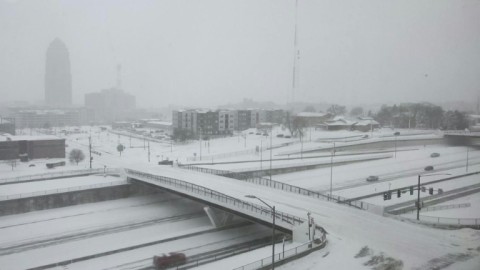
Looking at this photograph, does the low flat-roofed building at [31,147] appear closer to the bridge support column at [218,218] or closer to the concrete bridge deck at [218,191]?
the concrete bridge deck at [218,191]

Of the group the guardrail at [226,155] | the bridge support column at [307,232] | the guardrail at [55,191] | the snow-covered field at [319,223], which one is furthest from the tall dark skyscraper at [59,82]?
the bridge support column at [307,232]

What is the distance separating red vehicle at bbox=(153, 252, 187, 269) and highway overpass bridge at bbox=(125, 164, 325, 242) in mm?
2491

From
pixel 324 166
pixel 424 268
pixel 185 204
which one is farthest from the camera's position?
pixel 324 166

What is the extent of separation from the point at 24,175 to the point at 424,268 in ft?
63.9

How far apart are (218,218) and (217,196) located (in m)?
1.02

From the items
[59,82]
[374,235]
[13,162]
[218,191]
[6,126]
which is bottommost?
[13,162]

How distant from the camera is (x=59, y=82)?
6594cm

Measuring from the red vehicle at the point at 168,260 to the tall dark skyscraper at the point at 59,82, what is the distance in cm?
5051

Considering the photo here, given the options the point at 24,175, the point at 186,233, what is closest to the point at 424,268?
the point at 186,233

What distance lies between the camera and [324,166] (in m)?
24.3

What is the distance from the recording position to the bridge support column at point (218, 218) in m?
14.8

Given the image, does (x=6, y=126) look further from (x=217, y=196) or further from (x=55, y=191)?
(x=217, y=196)

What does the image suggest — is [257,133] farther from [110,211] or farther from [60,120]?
[60,120]

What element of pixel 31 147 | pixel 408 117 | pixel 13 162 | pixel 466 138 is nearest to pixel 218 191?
pixel 466 138
